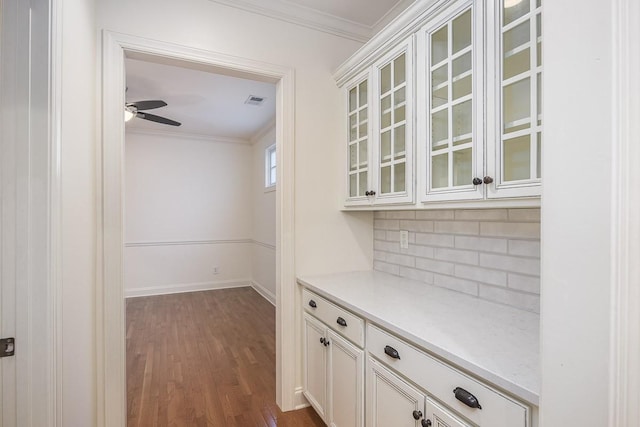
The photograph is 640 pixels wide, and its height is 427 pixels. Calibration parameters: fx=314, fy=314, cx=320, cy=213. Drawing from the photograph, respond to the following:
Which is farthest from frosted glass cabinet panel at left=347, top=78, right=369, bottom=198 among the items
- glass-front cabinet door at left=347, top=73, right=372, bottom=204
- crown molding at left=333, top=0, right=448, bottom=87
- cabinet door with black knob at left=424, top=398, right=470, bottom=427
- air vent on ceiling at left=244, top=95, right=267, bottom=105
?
air vent on ceiling at left=244, top=95, right=267, bottom=105

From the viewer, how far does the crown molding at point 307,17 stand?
2.08 meters

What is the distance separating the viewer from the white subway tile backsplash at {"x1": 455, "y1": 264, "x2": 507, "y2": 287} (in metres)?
1.50

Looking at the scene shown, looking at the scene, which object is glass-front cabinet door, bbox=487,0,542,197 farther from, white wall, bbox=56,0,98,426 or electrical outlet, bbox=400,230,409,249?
white wall, bbox=56,0,98,426

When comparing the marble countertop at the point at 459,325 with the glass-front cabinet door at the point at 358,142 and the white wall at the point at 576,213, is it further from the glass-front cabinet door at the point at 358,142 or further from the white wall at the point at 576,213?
the glass-front cabinet door at the point at 358,142

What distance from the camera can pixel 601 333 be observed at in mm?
588

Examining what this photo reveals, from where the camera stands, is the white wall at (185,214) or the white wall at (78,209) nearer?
the white wall at (78,209)

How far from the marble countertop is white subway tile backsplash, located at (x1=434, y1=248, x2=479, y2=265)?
0.18 metres

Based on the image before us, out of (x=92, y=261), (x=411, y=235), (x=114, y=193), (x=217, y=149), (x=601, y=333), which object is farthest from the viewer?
(x=217, y=149)

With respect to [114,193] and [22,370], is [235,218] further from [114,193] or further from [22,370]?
[22,370]

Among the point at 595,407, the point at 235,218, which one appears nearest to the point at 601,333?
the point at 595,407

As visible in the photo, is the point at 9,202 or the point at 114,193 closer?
the point at 9,202

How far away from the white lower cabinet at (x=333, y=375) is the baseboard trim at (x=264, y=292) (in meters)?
2.67

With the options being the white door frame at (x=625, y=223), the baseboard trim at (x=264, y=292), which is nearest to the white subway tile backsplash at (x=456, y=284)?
the white door frame at (x=625, y=223)

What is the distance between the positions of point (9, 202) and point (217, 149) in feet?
16.0
